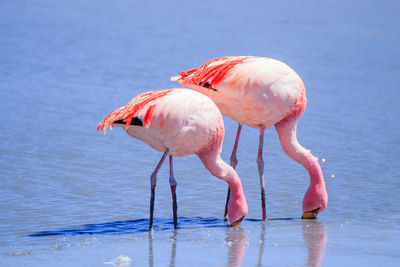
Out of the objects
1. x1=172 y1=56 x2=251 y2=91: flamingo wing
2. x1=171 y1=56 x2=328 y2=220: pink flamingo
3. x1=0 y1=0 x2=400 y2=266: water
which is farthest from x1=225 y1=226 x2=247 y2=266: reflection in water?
x1=172 y1=56 x2=251 y2=91: flamingo wing

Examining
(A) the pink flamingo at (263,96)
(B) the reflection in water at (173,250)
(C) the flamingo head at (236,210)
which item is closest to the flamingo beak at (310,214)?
(A) the pink flamingo at (263,96)

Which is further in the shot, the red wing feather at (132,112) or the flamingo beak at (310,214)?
the flamingo beak at (310,214)


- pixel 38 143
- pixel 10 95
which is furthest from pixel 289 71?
pixel 10 95

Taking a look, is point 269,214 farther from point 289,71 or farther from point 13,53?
point 13,53

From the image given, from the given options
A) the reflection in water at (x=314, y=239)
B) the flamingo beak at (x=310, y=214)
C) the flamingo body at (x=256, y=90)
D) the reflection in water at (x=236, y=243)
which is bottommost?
the reflection in water at (x=236, y=243)

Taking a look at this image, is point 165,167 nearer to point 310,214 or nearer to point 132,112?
point 310,214

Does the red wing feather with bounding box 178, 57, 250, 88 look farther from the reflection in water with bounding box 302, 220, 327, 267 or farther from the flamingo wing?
the reflection in water with bounding box 302, 220, 327, 267

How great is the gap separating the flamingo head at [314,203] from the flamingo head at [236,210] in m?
0.65

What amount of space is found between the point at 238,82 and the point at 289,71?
52 centimetres

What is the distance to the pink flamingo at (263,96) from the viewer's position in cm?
655

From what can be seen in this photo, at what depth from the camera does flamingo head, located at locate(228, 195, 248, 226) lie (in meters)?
6.18

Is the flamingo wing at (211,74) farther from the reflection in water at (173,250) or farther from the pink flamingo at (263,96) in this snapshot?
the reflection in water at (173,250)

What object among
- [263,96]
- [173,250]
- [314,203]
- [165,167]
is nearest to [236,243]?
[173,250]

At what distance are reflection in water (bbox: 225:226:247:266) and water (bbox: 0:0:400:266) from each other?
10mm
